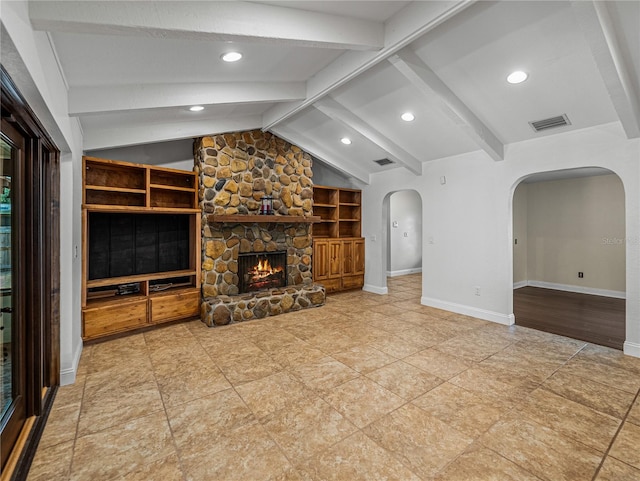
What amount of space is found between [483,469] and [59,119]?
11.9 feet

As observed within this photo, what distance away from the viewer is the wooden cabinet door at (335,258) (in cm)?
636

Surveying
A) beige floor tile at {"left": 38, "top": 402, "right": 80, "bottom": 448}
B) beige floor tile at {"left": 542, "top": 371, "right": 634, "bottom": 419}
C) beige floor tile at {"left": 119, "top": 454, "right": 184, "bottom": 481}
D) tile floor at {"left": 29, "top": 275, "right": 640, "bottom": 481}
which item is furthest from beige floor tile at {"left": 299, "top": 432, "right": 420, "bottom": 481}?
beige floor tile at {"left": 542, "top": 371, "right": 634, "bottom": 419}

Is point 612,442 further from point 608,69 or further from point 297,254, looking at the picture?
point 297,254

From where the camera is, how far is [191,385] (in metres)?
2.72

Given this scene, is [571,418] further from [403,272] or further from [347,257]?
[403,272]

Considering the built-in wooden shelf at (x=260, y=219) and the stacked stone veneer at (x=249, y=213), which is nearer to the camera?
the built-in wooden shelf at (x=260, y=219)

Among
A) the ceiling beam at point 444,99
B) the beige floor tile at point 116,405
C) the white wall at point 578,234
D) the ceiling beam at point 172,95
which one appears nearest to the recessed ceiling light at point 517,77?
the ceiling beam at point 444,99

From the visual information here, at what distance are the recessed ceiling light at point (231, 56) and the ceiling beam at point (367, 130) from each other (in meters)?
1.45

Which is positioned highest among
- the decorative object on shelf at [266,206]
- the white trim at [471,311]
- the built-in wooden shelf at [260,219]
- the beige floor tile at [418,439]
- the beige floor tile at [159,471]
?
the decorative object on shelf at [266,206]

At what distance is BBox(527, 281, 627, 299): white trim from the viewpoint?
6004 mm

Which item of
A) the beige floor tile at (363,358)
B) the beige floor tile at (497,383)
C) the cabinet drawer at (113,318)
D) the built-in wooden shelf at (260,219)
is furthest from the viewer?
the built-in wooden shelf at (260,219)

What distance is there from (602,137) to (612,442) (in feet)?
10.4

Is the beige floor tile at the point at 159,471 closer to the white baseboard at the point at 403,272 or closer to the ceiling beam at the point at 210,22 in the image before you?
the ceiling beam at the point at 210,22

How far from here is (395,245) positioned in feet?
28.7
